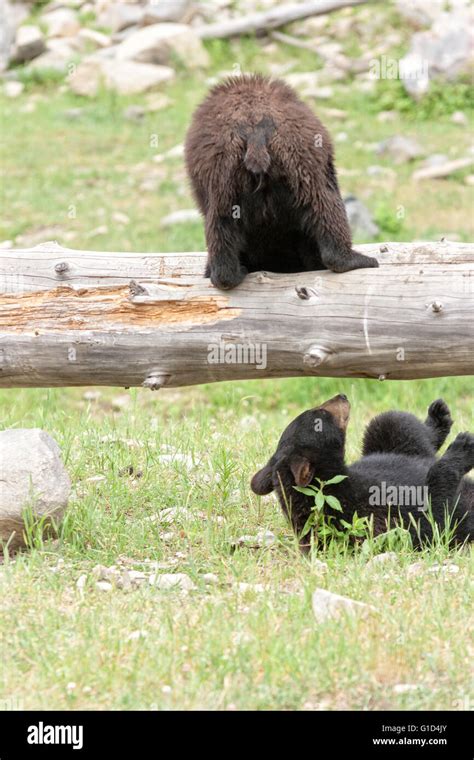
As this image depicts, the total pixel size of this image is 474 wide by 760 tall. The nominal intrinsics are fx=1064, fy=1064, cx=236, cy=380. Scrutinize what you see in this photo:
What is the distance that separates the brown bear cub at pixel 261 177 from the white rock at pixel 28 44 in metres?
14.4

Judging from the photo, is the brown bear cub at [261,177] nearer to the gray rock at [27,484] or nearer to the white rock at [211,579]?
the gray rock at [27,484]

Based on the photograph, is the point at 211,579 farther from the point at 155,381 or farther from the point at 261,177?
the point at 261,177

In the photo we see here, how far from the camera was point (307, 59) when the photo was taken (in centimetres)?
1862

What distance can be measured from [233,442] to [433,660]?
3187 millimetres

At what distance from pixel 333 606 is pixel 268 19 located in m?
16.3

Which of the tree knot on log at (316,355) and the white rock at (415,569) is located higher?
the tree knot on log at (316,355)

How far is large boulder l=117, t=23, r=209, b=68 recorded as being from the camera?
18.3 metres

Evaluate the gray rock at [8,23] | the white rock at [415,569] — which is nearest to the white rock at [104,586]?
the white rock at [415,569]

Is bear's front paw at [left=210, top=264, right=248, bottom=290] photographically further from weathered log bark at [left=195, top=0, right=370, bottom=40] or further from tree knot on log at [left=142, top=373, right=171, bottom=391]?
weathered log bark at [left=195, top=0, right=370, bottom=40]

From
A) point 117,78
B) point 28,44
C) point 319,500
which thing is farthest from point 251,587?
point 28,44

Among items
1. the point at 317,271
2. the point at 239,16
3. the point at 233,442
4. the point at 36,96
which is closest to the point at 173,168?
the point at 36,96

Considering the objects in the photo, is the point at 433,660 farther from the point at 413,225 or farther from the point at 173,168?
the point at 173,168

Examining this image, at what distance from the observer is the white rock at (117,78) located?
17.8 m
